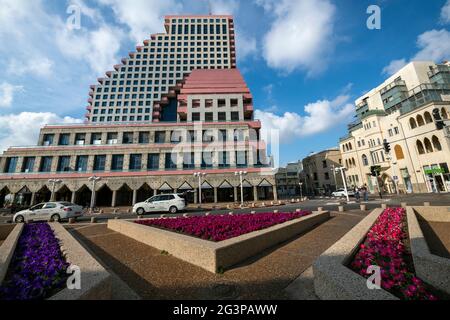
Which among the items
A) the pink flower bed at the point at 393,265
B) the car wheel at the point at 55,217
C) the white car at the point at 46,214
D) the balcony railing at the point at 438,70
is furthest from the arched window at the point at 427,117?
the car wheel at the point at 55,217

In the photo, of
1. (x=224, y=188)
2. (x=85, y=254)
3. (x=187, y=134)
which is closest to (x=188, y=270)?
(x=85, y=254)

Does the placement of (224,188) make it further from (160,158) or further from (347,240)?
(347,240)

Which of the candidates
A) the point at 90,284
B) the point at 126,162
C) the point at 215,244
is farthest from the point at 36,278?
the point at 126,162

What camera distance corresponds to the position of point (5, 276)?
12.9ft

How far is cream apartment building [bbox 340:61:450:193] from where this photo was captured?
28000 millimetres

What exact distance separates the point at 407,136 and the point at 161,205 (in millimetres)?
39880

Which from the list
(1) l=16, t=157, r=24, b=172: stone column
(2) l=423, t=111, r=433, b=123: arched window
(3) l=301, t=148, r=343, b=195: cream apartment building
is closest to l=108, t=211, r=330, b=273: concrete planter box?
(2) l=423, t=111, r=433, b=123: arched window

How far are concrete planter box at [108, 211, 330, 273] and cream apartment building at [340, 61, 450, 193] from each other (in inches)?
1209

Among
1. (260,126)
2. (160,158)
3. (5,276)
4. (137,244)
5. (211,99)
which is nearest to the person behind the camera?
(5,276)

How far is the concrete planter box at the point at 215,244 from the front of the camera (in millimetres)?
4465

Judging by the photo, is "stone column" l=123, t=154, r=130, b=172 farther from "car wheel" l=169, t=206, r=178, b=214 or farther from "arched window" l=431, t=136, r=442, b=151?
"arched window" l=431, t=136, r=442, b=151

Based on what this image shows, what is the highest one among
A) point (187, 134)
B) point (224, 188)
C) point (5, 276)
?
point (187, 134)

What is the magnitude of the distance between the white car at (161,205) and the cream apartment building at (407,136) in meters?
29.1
